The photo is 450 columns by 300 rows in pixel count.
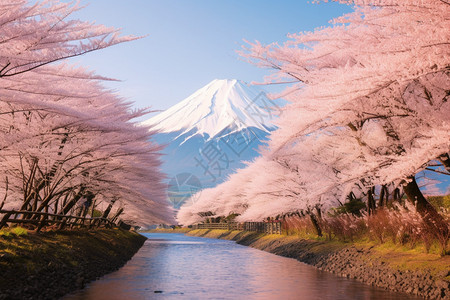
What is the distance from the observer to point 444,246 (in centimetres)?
1316

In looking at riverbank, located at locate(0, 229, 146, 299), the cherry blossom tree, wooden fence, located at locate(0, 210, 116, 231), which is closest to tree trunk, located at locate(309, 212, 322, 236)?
the cherry blossom tree

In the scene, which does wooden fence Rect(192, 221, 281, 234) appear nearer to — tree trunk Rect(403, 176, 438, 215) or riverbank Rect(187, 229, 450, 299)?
riverbank Rect(187, 229, 450, 299)

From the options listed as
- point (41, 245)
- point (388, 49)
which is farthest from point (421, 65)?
point (41, 245)

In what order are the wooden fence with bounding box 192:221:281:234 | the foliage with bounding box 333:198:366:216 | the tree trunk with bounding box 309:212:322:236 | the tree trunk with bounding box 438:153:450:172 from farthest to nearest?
1. the wooden fence with bounding box 192:221:281:234
2. the tree trunk with bounding box 309:212:322:236
3. the foliage with bounding box 333:198:366:216
4. the tree trunk with bounding box 438:153:450:172

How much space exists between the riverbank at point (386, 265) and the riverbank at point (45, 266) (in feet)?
30.8

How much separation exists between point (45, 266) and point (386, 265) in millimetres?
10632

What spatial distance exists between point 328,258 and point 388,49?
42.6ft

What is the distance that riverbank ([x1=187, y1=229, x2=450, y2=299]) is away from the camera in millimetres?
12019

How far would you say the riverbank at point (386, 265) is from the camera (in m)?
12.0

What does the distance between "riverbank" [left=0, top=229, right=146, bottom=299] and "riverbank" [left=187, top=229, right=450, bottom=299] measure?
940 cm

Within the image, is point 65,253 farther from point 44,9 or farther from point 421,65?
point 421,65

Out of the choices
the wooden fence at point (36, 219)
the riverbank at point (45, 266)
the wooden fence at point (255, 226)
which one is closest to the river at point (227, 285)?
the riverbank at point (45, 266)

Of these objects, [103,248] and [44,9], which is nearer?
[44,9]

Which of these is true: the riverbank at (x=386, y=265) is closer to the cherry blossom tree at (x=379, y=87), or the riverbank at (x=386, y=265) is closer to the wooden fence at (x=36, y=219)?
the cherry blossom tree at (x=379, y=87)
